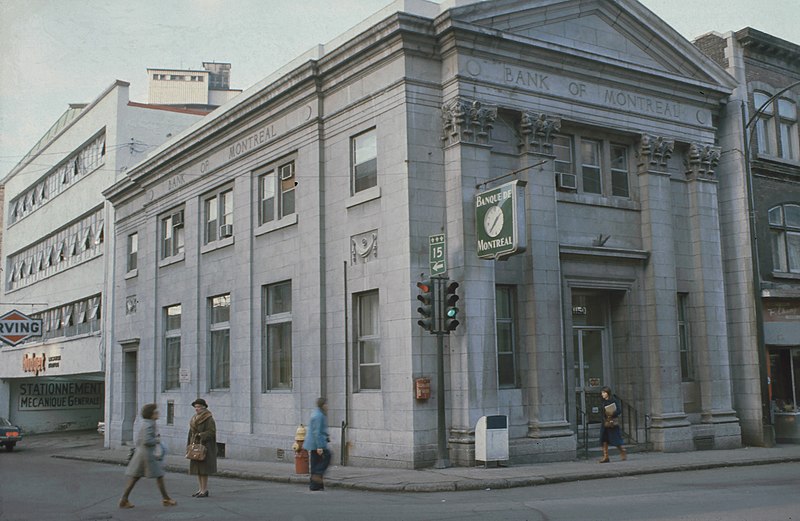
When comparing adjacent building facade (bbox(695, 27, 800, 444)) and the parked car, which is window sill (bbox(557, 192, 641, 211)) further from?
the parked car

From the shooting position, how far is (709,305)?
23609mm

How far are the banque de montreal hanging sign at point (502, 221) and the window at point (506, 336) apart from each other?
1.81 meters

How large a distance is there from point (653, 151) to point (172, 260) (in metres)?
17.0

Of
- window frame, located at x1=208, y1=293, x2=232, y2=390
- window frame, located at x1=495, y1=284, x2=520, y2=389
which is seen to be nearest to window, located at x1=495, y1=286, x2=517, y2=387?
window frame, located at x1=495, y1=284, x2=520, y2=389

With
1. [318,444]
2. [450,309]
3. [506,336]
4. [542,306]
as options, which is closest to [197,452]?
[318,444]

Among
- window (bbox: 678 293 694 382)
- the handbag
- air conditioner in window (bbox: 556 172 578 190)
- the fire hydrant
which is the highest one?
air conditioner in window (bbox: 556 172 578 190)

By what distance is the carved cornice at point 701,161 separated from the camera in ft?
79.0

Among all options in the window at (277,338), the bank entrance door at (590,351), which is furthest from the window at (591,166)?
the window at (277,338)

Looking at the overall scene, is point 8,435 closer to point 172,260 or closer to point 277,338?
point 172,260

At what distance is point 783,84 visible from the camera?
27.4 meters

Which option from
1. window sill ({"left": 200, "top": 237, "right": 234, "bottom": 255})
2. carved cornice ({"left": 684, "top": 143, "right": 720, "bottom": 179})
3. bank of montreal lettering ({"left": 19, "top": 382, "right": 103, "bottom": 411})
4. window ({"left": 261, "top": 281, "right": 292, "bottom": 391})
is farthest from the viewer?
bank of montreal lettering ({"left": 19, "top": 382, "right": 103, "bottom": 411})

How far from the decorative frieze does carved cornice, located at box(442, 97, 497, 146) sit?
2927mm

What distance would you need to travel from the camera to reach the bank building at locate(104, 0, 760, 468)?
19.7 meters

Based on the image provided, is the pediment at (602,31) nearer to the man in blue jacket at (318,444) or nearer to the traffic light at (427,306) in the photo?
the traffic light at (427,306)
